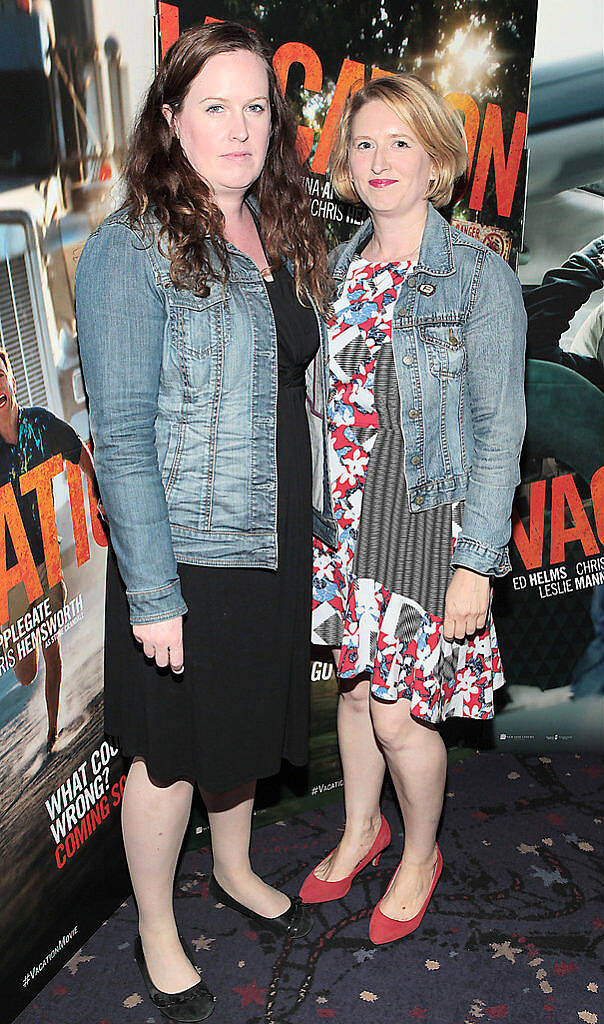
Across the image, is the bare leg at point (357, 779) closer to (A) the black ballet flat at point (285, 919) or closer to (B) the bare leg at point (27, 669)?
(A) the black ballet flat at point (285, 919)

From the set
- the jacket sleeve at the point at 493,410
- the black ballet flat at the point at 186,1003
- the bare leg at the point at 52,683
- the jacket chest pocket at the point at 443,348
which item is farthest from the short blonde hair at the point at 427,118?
the black ballet flat at the point at 186,1003

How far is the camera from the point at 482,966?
2.03 metres

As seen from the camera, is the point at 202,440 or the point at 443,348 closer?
the point at 202,440

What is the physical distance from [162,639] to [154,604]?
0.23 feet

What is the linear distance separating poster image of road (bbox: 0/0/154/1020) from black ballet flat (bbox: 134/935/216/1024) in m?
0.27

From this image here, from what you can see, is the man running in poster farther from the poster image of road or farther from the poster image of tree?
the poster image of tree

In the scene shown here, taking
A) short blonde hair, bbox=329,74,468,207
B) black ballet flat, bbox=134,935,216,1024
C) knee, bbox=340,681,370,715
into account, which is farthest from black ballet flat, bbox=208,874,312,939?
short blonde hair, bbox=329,74,468,207

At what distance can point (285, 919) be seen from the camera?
2141 mm

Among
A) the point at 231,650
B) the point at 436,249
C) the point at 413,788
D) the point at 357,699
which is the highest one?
the point at 436,249

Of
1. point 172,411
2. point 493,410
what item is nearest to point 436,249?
point 493,410

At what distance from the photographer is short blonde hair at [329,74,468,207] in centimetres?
171

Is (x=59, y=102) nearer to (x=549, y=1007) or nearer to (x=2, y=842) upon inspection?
(x=2, y=842)

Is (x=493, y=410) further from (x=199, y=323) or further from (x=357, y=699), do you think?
(x=357, y=699)

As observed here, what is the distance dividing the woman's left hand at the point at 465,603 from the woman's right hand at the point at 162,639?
1.83 feet
